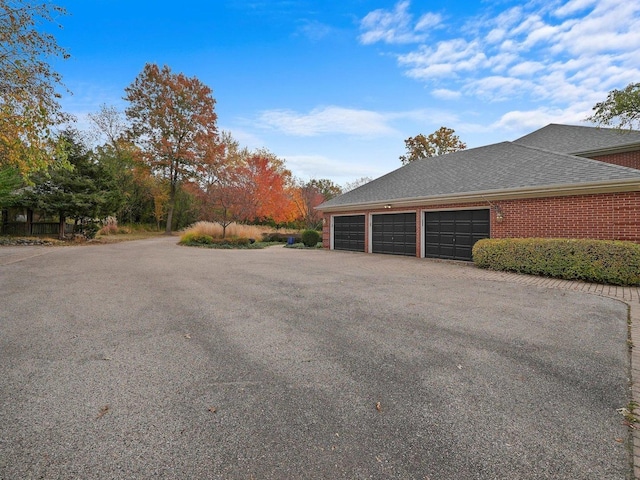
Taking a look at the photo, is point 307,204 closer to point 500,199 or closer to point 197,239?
point 197,239

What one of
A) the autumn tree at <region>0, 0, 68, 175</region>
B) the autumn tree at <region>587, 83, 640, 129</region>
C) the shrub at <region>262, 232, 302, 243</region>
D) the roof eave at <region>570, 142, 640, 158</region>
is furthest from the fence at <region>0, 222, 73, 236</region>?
the roof eave at <region>570, 142, 640, 158</region>

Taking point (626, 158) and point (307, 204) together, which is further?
point (307, 204)

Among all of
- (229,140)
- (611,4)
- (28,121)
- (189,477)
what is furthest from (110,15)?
(229,140)

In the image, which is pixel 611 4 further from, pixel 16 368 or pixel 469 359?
pixel 16 368

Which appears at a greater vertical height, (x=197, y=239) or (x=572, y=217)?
(x=572, y=217)

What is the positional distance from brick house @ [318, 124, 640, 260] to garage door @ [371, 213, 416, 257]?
0.04 meters

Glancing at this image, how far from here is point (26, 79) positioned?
6.61 metres

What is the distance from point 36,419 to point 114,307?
308cm

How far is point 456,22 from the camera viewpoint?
9.93m

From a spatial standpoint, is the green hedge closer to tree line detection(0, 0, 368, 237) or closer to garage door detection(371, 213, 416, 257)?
garage door detection(371, 213, 416, 257)

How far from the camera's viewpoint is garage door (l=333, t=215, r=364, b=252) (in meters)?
14.5

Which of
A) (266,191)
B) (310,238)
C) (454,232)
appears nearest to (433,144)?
(266,191)

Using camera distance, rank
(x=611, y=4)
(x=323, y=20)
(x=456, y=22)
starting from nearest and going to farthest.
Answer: (x=611, y=4) → (x=456, y=22) → (x=323, y=20)

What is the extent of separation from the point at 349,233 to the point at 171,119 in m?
21.3
